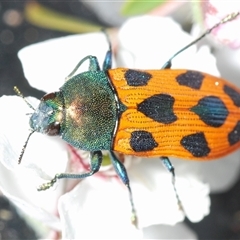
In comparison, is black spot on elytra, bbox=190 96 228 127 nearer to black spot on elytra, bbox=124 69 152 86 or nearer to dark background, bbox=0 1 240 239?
black spot on elytra, bbox=124 69 152 86

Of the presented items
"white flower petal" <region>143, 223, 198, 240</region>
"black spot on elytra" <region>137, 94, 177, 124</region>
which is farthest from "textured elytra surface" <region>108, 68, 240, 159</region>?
"white flower petal" <region>143, 223, 198, 240</region>

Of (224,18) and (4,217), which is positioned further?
(4,217)

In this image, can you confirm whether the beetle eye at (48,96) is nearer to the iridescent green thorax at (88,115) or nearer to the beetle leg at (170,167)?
the iridescent green thorax at (88,115)

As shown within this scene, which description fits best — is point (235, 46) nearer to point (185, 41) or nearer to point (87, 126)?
point (185, 41)

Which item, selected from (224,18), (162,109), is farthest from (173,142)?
(224,18)

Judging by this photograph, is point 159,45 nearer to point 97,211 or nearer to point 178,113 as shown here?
point 178,113

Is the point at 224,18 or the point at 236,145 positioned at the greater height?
the point at 224,18

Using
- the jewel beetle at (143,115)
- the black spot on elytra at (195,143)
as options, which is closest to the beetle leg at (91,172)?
the jewel beetle at (143,115)
